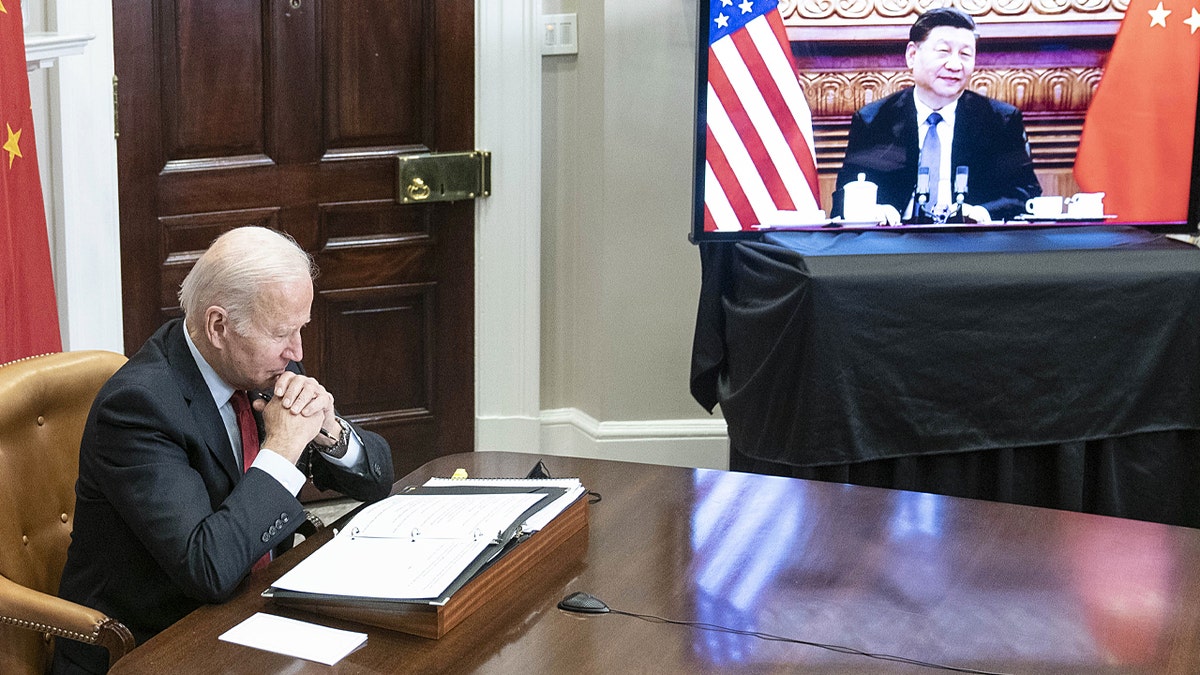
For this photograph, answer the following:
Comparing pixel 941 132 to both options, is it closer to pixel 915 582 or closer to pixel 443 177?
pixel 443 177

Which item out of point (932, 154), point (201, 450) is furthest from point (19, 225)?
point (932, 154)

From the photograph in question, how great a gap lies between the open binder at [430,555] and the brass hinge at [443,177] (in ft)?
7.47

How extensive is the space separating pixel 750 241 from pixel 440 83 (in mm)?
1243

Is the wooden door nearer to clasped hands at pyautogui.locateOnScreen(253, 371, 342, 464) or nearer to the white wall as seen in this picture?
the white wall

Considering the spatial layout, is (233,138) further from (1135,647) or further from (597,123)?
(1135,647)

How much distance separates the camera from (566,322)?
15.0 ft

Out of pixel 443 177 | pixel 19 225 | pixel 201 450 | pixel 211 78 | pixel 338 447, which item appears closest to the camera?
pixel 201 450

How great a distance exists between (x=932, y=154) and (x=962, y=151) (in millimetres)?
82

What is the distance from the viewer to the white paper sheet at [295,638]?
1.65 metres

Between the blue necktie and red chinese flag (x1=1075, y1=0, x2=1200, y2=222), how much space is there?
397 mm

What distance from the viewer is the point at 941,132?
3.59 meters

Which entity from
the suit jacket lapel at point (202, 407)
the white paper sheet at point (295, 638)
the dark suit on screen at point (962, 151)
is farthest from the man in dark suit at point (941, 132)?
the white paper sheet at point (295, 638)

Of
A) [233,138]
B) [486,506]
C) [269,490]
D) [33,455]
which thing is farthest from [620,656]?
[233,138]

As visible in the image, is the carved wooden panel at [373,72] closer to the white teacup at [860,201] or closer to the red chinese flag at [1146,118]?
the white teacup at [860,201]
